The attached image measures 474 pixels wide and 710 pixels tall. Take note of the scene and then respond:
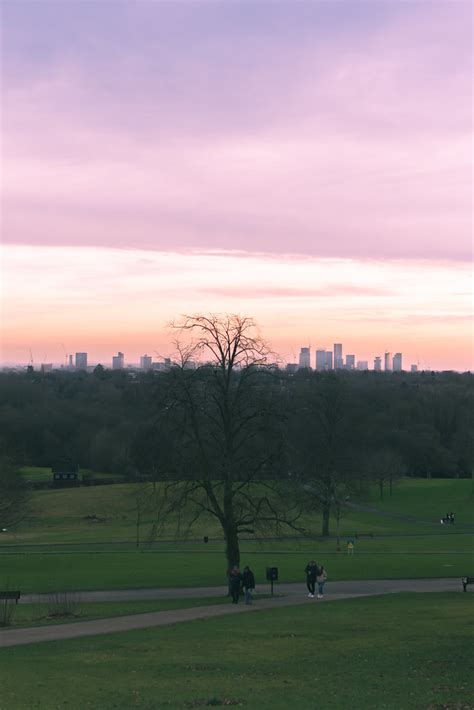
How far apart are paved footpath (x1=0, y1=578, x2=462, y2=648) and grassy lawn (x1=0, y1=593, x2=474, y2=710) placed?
1.40 metres

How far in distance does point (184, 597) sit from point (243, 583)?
172 inches

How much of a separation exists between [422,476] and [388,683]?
111033mm

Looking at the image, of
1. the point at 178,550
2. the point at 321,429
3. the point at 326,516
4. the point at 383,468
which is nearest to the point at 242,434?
the point at 178,550

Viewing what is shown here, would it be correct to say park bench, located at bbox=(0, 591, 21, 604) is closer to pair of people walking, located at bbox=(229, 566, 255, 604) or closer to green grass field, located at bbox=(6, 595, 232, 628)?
green grass field, located at bbox=(6, 595, 232, 628)

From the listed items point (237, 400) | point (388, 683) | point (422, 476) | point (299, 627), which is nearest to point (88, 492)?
point (422, 476)

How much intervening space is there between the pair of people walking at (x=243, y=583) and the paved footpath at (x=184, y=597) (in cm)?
44

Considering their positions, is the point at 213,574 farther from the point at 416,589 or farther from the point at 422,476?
the point at 422,476

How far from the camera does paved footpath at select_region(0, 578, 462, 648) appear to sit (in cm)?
2559

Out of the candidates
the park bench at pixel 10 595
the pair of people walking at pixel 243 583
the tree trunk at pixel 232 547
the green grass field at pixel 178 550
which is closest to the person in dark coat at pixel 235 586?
the pair of people walking at pixel 243 583

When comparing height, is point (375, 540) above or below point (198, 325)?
below

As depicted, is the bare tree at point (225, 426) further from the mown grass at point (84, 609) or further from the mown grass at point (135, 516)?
the mown grass at point (135, 516)

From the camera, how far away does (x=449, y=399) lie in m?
143

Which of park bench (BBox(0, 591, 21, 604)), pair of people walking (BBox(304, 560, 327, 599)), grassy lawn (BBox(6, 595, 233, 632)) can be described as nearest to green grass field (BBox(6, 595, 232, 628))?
grassy lawn (BBox(6, 595, 233, 632))

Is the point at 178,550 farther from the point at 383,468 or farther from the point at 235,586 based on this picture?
the point at 383,468
